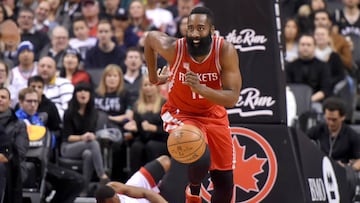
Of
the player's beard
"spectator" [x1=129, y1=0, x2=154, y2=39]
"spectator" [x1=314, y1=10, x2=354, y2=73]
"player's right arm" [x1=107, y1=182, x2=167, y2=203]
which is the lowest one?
"player's right arm" [x1=107, y1=182, x2=167, y2=203]

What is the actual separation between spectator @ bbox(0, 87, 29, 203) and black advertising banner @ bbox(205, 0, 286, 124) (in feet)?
8.84

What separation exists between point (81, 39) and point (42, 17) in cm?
101

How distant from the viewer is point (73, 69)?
14.9 meters

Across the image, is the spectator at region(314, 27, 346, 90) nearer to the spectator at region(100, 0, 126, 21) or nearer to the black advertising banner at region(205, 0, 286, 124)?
the spectator at region(100, 0, 126, 21)

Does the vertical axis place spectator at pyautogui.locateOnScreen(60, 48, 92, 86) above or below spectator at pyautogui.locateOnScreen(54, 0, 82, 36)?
below

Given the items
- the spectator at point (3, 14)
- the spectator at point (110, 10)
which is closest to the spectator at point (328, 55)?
the spectator at point (110, 10)

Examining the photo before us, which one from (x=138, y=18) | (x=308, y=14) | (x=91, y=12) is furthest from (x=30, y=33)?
(x=308, y=14)

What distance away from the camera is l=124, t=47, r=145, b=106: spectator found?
14.9m

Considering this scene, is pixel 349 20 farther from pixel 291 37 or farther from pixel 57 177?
pixel 57 177

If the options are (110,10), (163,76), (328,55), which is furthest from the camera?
(110,10)

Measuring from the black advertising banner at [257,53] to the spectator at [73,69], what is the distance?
4326 mm

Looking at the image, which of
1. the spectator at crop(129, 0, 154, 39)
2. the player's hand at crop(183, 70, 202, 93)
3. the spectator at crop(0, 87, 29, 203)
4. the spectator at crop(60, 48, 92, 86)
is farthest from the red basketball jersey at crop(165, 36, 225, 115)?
the spectator at crop(129, 0, 154, 39)

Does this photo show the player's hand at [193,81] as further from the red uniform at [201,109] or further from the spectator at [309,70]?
the spectator at [309,70]

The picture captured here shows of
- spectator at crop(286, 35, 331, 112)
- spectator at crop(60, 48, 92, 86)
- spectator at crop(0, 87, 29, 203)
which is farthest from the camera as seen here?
A: spectator at crop(286, 35, 331, 112)
